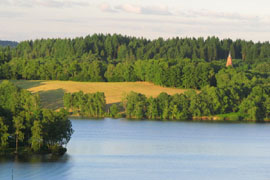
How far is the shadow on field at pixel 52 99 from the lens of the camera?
121 metres

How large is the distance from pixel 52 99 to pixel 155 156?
64378mm

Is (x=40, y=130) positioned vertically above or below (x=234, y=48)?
below

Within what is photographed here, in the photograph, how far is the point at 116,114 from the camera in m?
114

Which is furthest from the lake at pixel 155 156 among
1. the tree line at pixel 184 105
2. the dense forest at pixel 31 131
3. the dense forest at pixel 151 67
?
the dense forest at pixel 151 67

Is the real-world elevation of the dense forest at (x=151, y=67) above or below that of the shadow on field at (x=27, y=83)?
above

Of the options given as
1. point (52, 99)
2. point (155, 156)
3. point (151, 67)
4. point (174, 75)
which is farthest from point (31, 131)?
point (151, 67)

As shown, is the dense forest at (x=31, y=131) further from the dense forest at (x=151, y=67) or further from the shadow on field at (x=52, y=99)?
the dense forest at (x=151, y=67)

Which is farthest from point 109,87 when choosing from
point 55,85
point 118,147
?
point 118,147

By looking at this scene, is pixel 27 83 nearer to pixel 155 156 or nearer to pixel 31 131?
pixel 155 156

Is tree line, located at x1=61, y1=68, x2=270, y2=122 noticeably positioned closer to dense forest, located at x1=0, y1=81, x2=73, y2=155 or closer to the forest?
the forest

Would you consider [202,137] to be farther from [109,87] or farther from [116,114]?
[109,87]

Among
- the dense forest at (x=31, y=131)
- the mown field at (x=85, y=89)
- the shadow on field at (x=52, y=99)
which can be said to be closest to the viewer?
the dense forest at (x=31, y=131)

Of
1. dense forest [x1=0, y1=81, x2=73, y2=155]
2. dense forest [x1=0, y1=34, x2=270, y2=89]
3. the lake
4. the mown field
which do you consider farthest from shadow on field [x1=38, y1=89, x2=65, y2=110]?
dense forest [x1=0, y1=81, x2=73, y2=155]

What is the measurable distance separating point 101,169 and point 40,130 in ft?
22.7
